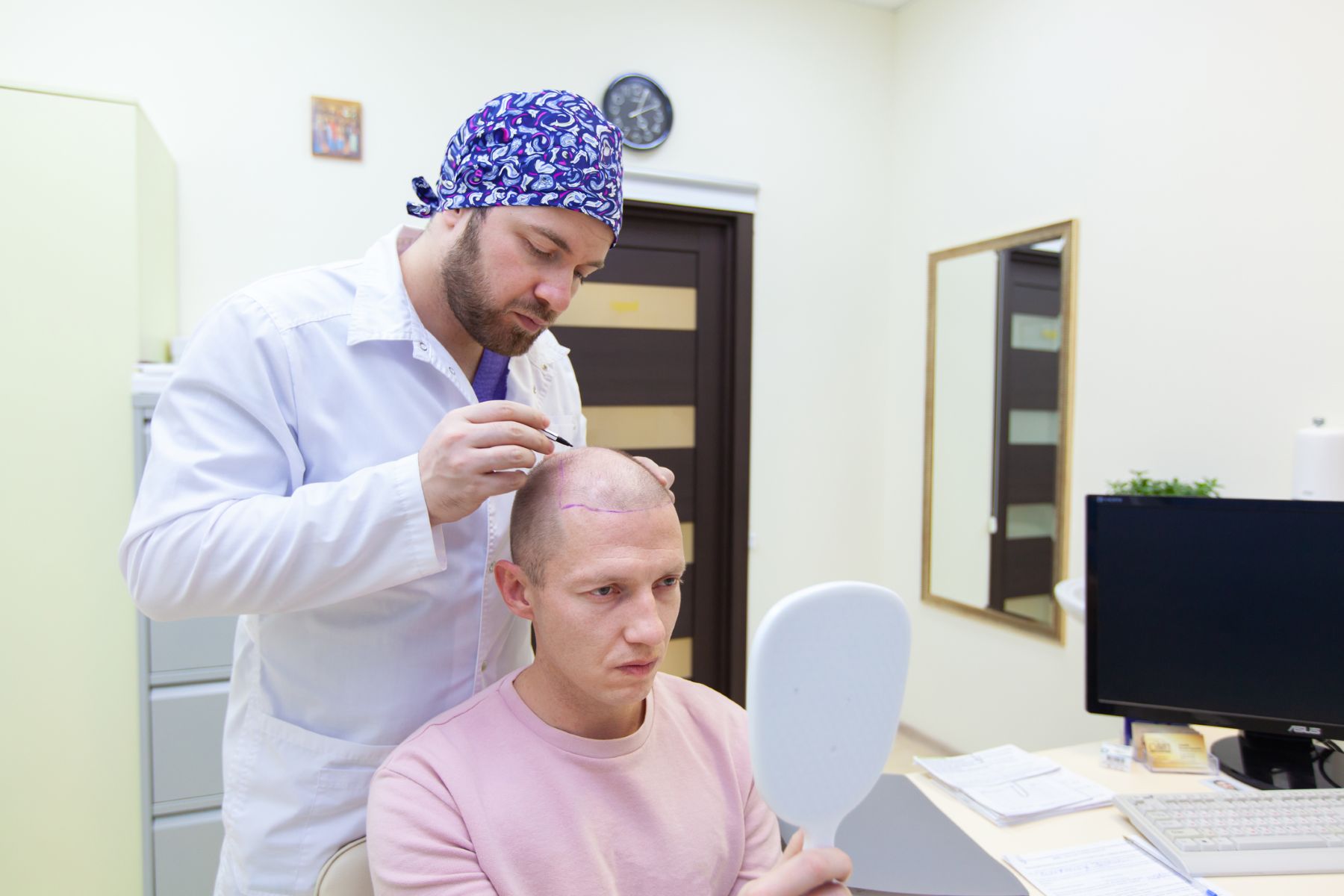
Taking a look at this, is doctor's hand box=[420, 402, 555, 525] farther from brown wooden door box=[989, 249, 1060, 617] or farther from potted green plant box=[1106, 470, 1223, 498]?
brown wooden door box=[989, 249, 1060, 617]

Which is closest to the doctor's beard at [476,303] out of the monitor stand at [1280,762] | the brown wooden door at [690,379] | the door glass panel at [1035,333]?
the monitor stand at [1280,762]

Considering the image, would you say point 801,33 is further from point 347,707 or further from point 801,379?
point 347,707

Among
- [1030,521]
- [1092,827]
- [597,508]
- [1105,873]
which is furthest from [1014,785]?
[1030,521]

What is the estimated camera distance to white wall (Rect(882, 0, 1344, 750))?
238 centimetres

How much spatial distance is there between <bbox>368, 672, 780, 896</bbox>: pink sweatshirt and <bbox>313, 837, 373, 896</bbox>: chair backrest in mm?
105

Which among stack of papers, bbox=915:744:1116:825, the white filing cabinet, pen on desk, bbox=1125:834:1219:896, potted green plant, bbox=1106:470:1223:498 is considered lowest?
the white filing cabinet

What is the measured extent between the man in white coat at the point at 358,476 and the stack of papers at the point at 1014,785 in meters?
0.89

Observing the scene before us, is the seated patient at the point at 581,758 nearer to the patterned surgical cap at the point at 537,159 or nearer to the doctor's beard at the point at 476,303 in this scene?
the doctor's beard at the point at 476,303

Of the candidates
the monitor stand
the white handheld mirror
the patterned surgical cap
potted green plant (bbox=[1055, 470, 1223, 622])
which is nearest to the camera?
the white handheld mirror

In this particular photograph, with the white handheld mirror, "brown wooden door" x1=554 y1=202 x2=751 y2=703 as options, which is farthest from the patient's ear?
"brown wooden door" x1=554 y1=202 x2=751 y2=703

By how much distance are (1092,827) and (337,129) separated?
3047 millimetres

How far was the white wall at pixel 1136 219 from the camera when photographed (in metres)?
2.38

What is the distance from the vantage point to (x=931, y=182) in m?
3.74

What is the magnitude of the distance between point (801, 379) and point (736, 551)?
85 centimetres
